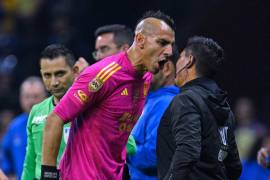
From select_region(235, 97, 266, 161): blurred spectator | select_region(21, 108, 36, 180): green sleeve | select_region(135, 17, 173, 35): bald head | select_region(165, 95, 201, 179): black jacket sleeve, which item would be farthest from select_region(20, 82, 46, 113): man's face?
select_region(165, 95, 201, 179): black jacket sleeve

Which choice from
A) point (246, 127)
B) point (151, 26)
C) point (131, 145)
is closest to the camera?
point (151, 26)

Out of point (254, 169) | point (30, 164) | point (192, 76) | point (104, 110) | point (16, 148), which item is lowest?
point (254, 169)

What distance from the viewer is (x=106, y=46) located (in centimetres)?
727

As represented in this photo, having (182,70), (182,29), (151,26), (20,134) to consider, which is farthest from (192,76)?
(182,29)

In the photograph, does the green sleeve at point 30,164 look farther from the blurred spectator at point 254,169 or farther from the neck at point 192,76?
the blurred spectator at point 254,169

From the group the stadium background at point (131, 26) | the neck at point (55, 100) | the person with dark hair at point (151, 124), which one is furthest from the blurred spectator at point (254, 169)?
the neck at point (55, 100)

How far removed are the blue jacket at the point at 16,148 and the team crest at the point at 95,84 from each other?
12.1ft

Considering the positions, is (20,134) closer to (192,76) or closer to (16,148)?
(16,148)

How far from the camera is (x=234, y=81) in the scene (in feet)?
37.2

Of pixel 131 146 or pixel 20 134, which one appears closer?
pixel 131 146

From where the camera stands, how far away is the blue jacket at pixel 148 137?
6.36 meters

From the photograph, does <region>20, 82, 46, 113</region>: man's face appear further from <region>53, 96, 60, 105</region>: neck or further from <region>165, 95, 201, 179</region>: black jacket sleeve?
<region>165, 95, 201, 179</region>: black jacket sleeve

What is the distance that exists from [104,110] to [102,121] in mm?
72

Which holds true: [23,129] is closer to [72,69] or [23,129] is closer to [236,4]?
[72,69]
